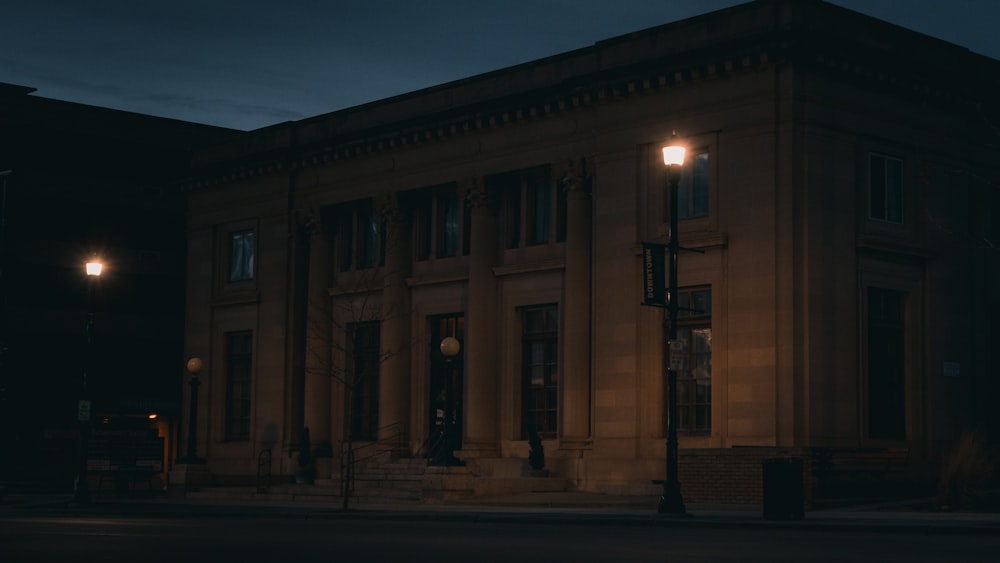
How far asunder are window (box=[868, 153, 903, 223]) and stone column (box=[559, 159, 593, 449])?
7.65 meters

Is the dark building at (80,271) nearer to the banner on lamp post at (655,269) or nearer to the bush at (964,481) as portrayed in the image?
the banner on lamp post at (655,269)

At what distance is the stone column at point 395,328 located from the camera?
4844 cm

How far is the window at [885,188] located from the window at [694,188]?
4.07 m

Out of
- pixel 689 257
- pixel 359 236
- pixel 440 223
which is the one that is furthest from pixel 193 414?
pixel 689 257

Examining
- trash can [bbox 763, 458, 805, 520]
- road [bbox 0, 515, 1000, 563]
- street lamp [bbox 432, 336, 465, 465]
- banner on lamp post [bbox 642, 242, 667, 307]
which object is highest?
banner on lamp post [bbox 642, 242, 667, 307]

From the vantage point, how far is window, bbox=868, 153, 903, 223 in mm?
39656

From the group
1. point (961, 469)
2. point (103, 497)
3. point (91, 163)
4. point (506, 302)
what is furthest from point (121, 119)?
point (961, 469)

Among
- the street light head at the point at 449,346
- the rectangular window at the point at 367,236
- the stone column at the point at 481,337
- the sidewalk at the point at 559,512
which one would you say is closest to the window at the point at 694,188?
the street light head at the point at 449,346

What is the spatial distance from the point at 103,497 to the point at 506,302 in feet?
47.2

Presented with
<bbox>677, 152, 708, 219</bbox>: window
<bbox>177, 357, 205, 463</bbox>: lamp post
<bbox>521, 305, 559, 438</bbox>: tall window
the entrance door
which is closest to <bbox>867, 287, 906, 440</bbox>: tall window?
<bbox>677, 152, 708, 219</bbox>: window

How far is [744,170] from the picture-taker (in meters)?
38.7

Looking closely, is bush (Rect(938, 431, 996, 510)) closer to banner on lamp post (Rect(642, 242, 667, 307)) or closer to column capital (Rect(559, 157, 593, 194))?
banner on lamp post (Rect(642, 242, 667, 307))

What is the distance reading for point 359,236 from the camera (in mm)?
51594

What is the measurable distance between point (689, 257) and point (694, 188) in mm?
1775
